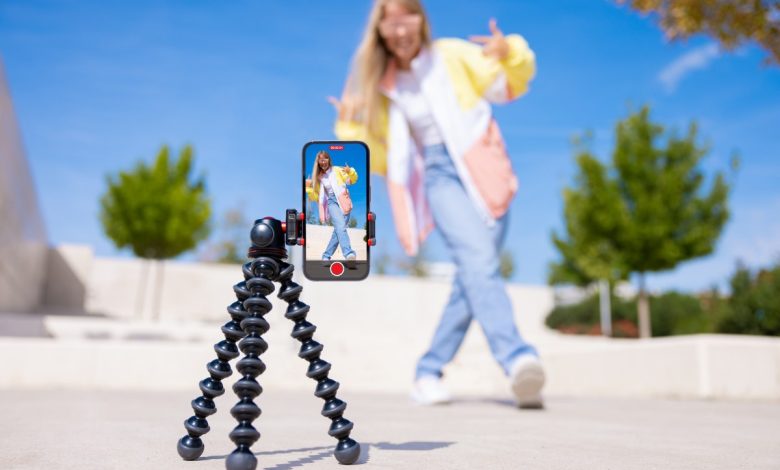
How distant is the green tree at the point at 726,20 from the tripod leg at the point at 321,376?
693 centimetres

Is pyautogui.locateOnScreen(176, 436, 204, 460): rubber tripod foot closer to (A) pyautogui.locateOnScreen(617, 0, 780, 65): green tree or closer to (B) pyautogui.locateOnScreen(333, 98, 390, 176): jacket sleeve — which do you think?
(B) pyautogui.locateOnScreen(333, 98, 390, 176): jacket sleeve

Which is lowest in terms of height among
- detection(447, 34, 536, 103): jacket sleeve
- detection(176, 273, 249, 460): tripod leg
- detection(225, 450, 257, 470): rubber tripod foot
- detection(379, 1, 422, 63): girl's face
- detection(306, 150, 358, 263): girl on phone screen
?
detection(225, 450, 257, 470): rubber tripod foot

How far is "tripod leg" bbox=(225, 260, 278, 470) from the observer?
1.50m

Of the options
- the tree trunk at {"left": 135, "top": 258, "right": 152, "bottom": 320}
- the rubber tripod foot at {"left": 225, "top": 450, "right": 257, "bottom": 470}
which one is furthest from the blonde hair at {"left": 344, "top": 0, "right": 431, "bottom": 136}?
the tree trunk at {"left": 135, "top": 258, "right": 152, "bottom": 320}

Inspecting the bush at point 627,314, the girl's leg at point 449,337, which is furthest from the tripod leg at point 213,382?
the bush at point 627,314

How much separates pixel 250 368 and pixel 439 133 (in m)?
2.77

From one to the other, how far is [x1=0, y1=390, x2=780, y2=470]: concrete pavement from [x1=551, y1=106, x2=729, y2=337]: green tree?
12712mm

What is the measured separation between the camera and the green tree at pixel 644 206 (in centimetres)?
1579

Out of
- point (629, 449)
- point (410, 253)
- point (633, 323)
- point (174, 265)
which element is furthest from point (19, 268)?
point (633, 323)

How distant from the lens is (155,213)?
18.5 m

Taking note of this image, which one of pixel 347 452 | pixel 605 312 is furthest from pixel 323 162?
pixel 605 312

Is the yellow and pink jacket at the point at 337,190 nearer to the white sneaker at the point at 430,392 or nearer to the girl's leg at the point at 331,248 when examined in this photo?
the girl's leg at the point at 331,248

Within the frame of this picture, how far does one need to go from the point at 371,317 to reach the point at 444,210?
61.0ft

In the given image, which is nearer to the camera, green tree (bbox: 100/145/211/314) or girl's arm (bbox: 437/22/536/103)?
girl's arm (bbox: 437/22/536/103)
